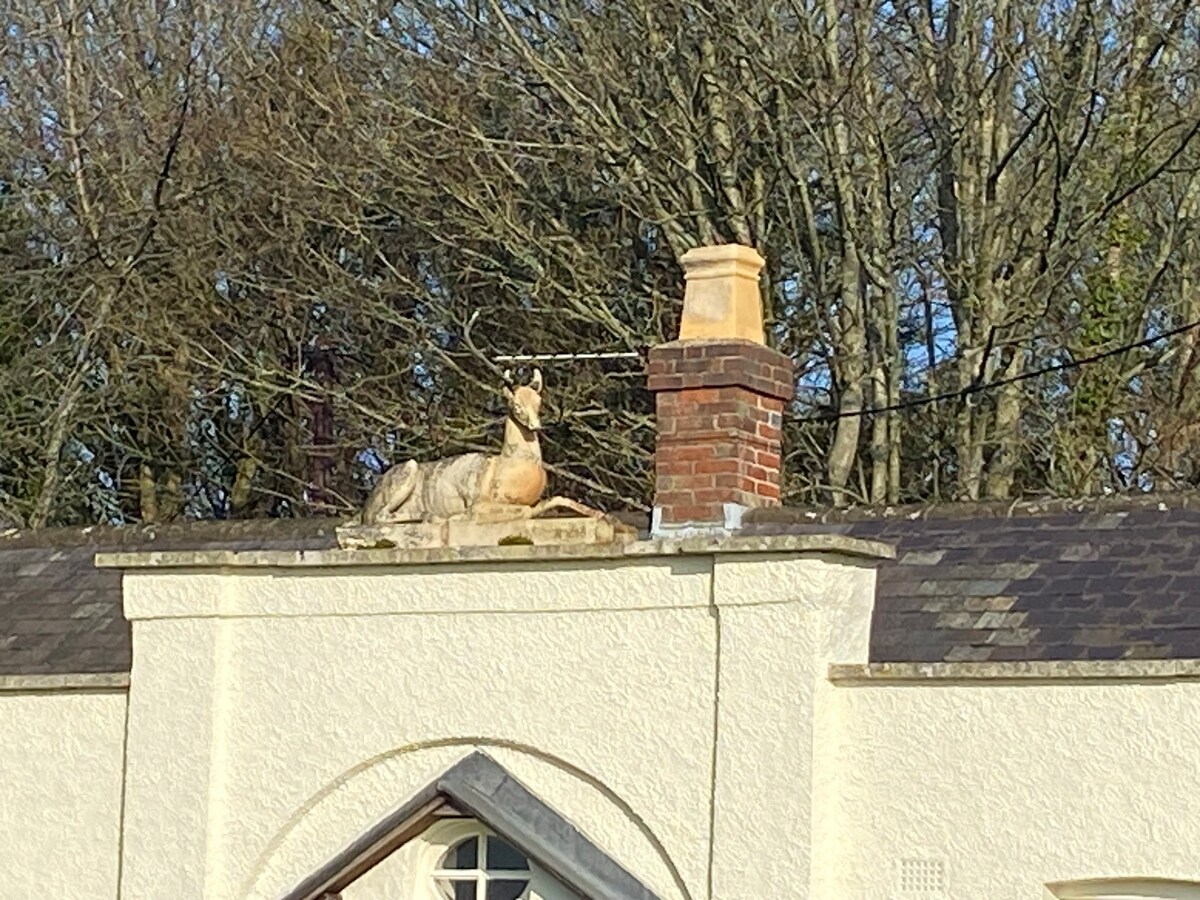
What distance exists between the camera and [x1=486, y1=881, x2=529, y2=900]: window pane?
12.2m

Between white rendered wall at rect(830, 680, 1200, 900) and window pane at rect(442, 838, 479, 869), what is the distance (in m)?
1.88

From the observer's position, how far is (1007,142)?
22094 millimetres

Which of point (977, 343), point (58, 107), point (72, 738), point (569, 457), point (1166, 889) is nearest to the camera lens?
point (1166, 889)

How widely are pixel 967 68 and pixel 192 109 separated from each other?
28.3 ft

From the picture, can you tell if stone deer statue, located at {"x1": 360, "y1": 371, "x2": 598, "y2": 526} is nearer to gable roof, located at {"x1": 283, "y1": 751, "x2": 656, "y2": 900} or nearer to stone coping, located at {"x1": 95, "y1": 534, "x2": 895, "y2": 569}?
stone coping, located at {"x1": 95, "y1": 534, "x2": 895, "y2": 569}

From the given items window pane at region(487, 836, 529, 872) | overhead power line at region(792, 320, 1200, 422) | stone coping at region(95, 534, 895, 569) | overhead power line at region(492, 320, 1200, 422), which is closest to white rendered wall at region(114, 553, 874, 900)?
stone coping at region(95, 534, 895, 569)

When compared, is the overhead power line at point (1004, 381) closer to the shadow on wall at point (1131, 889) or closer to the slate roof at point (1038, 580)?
the slate roof at point (1038, 580)

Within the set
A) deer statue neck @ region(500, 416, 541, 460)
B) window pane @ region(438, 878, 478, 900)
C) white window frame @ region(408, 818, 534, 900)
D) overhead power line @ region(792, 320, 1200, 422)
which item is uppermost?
overhead power line @ region(792, 320, 1200, 422)

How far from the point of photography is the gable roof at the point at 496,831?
1170 cm

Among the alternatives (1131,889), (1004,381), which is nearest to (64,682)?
(1131,889)

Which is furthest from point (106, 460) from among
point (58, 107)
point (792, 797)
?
point (792, 797)

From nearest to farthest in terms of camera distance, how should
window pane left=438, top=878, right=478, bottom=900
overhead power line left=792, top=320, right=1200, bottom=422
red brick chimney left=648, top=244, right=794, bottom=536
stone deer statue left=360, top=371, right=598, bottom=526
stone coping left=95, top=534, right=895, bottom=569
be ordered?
1. stone coping left=95, top=534, right=895, bottom=569
2. window pane left=438, top=878, right=478, bottom=900
3. stone deer statue left=360, top=371, right=598, bottom=526
4. red brick chimney left=648, top=244, right=794, bottom=536
5. overhead power line left=792, top=320, right=1200, bottom=422

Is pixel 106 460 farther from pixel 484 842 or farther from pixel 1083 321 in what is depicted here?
pixel 484 842

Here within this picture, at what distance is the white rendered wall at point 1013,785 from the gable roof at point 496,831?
107cm
